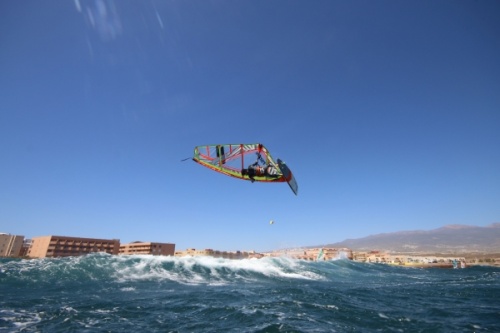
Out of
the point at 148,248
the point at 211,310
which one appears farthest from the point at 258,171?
the point at 148,248

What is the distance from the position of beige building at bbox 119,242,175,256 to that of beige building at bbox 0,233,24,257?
123 ft

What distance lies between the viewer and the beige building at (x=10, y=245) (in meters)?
102

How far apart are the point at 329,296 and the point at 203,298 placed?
23.8 feet

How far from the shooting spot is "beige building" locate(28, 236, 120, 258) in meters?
98.2

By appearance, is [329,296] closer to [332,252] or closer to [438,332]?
[438,332]

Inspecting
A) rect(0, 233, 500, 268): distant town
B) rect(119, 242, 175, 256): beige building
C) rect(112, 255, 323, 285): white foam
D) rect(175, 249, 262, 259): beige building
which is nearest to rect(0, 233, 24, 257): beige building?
rect(0, 233, 500, 268): distant town

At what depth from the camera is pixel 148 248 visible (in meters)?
117

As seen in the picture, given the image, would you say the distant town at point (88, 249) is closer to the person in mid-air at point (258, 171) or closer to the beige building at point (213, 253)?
the beige building at point (213, 253)

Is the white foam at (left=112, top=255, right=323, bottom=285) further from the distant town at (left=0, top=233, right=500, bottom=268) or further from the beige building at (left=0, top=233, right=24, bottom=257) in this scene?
the beige building at (left=0, top=233, right=24, bottom=257)

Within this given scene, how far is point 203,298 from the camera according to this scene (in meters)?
14.6

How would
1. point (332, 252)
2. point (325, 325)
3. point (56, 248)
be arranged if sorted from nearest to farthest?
point (325, 325) < point (56, 248) < point (332, 252)

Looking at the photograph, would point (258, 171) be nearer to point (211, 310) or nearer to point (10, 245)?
point (211, 310)

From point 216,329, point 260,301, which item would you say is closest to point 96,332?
point 216,329

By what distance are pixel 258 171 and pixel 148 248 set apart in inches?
4572
